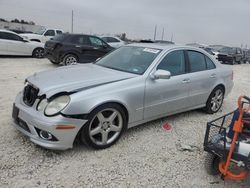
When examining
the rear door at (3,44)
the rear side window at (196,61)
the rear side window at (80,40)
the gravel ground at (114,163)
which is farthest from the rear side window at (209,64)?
the rear door at (3,44)

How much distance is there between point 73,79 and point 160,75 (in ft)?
4.20

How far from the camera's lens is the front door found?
4.25 m

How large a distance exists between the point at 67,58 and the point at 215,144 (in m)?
8.82

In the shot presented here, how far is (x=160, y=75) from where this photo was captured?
4.13 meters

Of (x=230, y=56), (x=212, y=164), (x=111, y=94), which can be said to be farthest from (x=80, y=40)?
(x=230, y=56)

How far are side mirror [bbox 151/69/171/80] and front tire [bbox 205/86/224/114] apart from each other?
5.92ft

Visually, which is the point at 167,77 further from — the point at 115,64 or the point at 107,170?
the point at 107,170

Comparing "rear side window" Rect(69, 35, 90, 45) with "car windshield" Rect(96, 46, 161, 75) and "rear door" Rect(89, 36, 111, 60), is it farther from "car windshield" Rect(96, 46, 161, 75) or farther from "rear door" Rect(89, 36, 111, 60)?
"car windshield" Rect(96, 46, 161, 75)

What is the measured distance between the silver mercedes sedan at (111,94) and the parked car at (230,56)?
18.4 metres

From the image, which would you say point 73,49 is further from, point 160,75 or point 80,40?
point 160,75

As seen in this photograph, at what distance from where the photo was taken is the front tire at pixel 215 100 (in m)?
5.62

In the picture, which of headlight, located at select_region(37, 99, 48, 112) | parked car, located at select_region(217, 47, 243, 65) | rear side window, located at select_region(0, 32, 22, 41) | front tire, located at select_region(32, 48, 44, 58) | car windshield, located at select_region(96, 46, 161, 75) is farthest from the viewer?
parked car, located at select_region(217, 47, 243, 65)

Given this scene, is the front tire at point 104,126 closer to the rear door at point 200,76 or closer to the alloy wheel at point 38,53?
the rear door at point 200,76

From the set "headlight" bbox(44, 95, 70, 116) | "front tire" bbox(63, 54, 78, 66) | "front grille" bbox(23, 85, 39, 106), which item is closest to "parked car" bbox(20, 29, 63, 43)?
"front tire" bbox(63, 54, 78, 66)
